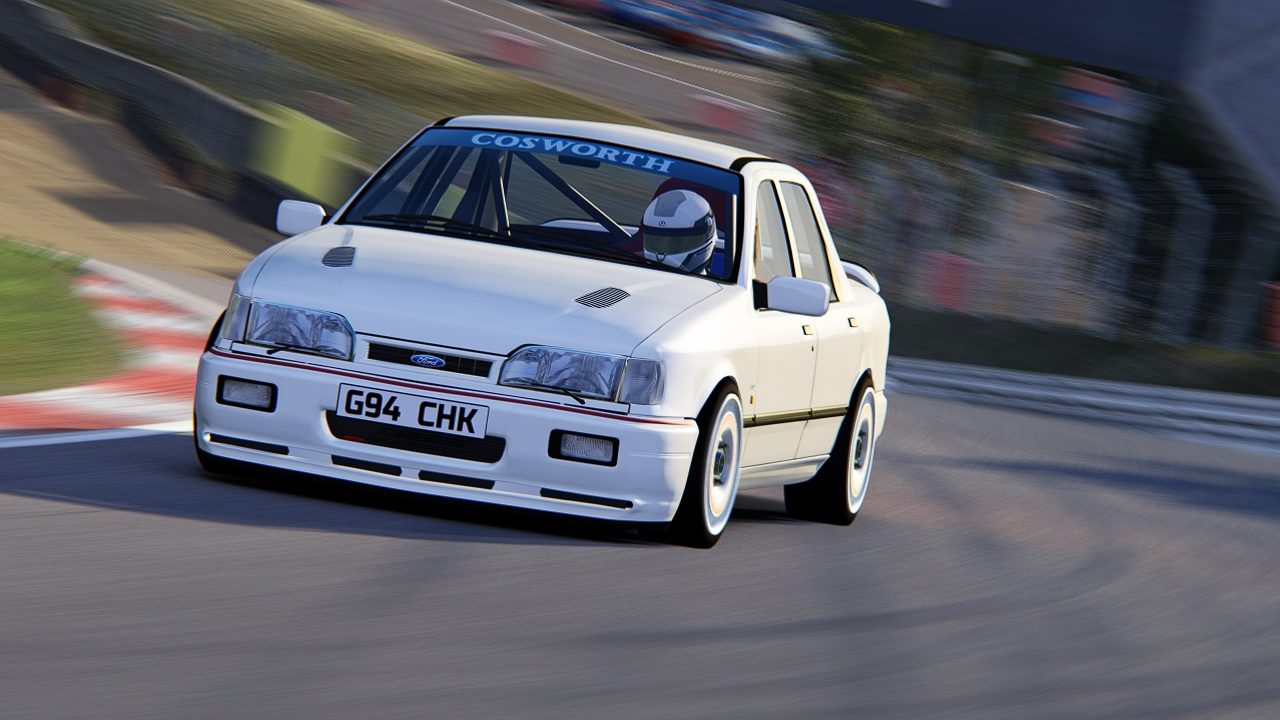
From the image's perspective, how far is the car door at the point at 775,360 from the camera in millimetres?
7059

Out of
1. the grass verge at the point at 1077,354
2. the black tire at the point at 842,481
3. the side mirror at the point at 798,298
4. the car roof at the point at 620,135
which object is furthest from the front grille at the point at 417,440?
the grass verge at the point at 1077,354

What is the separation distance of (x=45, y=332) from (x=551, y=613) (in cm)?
628

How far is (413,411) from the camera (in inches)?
243

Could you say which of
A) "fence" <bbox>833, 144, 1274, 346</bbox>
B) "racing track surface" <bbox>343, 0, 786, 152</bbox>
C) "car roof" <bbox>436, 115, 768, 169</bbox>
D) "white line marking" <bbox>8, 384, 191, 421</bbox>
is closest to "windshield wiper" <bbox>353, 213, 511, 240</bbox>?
"car roof" <bbox>436, 115, 768, 169</bbox>

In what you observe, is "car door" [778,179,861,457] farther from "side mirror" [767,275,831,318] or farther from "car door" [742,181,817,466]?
"side mirror" [767,275,831,318]

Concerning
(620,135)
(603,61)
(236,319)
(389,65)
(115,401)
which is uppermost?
(620,135)

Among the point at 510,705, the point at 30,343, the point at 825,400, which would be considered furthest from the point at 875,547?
the point at 30,343

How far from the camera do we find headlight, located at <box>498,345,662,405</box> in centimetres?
617

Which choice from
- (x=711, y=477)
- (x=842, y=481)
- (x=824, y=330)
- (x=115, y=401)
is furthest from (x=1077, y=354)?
(x=711, y=477)

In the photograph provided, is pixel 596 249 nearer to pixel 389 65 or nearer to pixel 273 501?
pixel 273 501

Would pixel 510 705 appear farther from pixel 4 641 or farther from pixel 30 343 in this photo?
pixel 30 343

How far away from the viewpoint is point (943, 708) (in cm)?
485

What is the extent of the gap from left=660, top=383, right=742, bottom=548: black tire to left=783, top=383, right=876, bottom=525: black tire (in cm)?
130

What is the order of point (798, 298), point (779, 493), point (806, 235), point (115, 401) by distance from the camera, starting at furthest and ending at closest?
Answer: point (779, 493), point (115, 401), point (806, 235), point (798, 298)
